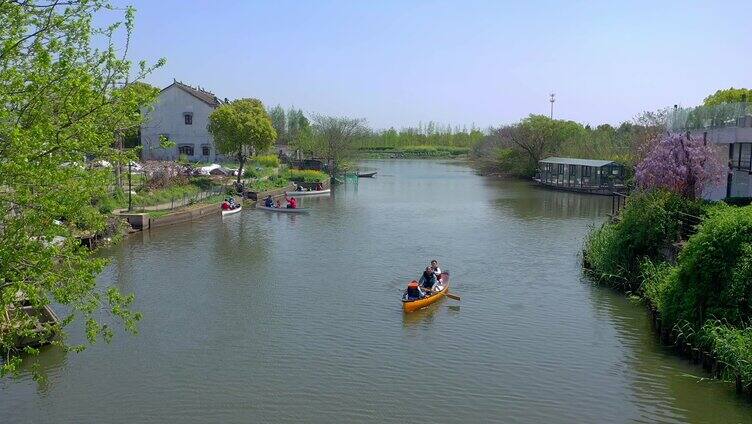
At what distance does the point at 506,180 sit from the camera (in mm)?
79000

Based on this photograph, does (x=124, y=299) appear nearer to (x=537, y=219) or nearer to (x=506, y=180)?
(x=537, y=219)

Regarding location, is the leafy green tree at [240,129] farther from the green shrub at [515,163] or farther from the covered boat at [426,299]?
the covered boat at [426,299]

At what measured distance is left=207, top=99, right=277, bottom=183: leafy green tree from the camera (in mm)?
56125

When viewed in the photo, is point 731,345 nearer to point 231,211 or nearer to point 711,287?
point 711,287

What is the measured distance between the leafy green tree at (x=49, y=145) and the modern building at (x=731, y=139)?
87.9 ft

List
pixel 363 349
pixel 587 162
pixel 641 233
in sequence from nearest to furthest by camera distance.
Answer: pixel 363 349 < pixel 641 233 < pixel 587 162

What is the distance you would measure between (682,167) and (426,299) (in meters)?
12.5

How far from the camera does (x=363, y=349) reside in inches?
723

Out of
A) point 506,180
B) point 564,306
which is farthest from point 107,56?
point 506,180

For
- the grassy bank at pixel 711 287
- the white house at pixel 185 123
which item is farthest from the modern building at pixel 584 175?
the grassy bank at pixel 711 287

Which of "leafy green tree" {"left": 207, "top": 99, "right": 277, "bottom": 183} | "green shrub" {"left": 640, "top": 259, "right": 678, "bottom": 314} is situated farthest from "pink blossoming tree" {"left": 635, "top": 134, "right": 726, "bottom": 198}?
"leafy green tree" {"left": 207, "top": 99, "right": 277, "bottom": 183}

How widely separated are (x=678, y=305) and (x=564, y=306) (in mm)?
5489

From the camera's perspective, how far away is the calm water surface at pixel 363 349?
1481 centimetres

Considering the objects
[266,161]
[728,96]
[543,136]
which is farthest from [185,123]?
[728,96]
